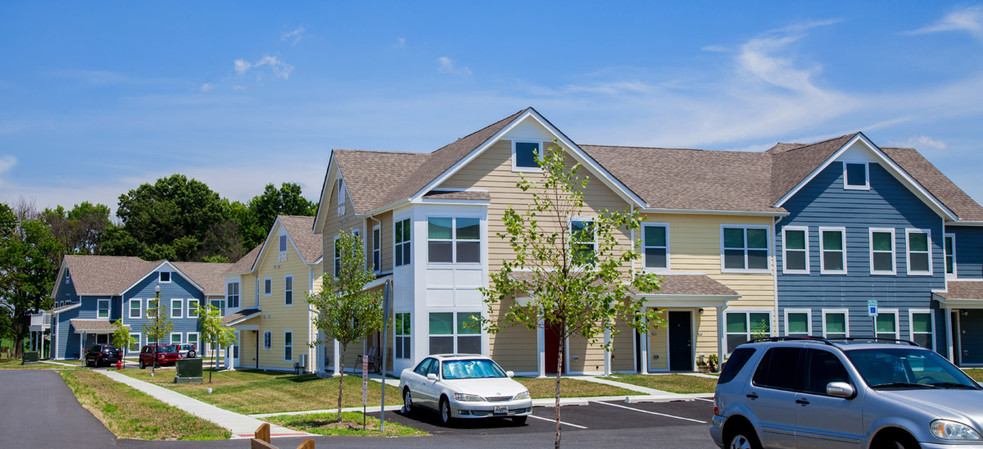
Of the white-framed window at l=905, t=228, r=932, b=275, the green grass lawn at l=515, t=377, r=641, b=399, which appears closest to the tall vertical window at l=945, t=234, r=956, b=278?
the white-framed window at l=905, t=228, r=932, b=275

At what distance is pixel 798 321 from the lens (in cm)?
3350

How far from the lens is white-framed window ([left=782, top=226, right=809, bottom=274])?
110 ft

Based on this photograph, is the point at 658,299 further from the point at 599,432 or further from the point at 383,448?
the point at 383,448

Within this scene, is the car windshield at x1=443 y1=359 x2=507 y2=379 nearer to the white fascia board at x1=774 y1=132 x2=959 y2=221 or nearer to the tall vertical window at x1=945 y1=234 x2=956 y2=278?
the white fascia board at x1=774 y1=132 x2=959 y2=221

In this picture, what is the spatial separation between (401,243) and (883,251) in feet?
61.7

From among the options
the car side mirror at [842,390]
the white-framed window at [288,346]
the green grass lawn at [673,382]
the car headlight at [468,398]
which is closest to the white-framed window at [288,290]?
the white-framed window at [288,346]

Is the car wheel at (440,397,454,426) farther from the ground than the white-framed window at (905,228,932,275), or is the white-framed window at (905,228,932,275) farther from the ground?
the white-framed window at (905,228,932,275)

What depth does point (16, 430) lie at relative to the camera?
61.2ft

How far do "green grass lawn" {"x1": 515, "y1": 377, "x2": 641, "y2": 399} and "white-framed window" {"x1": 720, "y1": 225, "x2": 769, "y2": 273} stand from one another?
8.85 m

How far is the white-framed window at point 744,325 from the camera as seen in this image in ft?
108

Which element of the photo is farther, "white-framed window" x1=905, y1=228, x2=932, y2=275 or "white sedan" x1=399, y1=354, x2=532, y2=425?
"white-framed window" x1=905, y1=228, x2=932, y2=275

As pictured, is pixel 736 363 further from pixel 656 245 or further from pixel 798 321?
pixel 798 321

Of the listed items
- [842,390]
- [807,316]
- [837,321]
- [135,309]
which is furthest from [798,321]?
[135,309]

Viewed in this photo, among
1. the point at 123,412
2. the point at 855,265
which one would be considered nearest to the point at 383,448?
the point at 123,412
